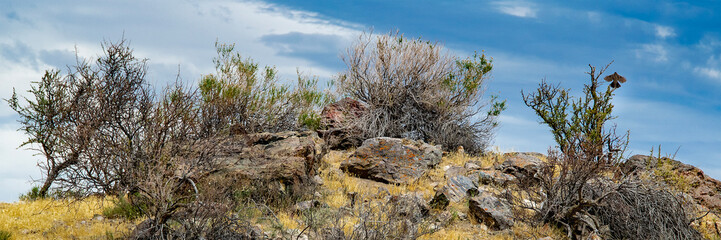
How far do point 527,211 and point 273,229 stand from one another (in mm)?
4499

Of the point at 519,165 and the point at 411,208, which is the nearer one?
the point at 411,208

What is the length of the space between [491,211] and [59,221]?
22.5ft

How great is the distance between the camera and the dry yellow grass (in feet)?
24.0

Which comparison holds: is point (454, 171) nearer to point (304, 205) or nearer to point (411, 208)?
point (411, 208)

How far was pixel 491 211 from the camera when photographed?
8.26m

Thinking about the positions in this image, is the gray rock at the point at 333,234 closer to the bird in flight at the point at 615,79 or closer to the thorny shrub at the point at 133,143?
the thorny shrub at the point at 133,143

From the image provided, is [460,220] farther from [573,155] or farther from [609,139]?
[609,139]

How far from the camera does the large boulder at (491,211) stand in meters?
8.12

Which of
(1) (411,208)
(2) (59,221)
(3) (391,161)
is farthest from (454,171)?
(2) (59,221)

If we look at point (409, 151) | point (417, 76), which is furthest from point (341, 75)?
point (409, 151)

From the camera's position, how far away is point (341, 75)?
16.8 m

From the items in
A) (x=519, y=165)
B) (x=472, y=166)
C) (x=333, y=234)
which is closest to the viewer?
(x=333, y=234)

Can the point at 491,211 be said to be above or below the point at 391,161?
below

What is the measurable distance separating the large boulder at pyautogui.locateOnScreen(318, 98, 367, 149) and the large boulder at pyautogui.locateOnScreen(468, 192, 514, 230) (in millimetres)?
6378
